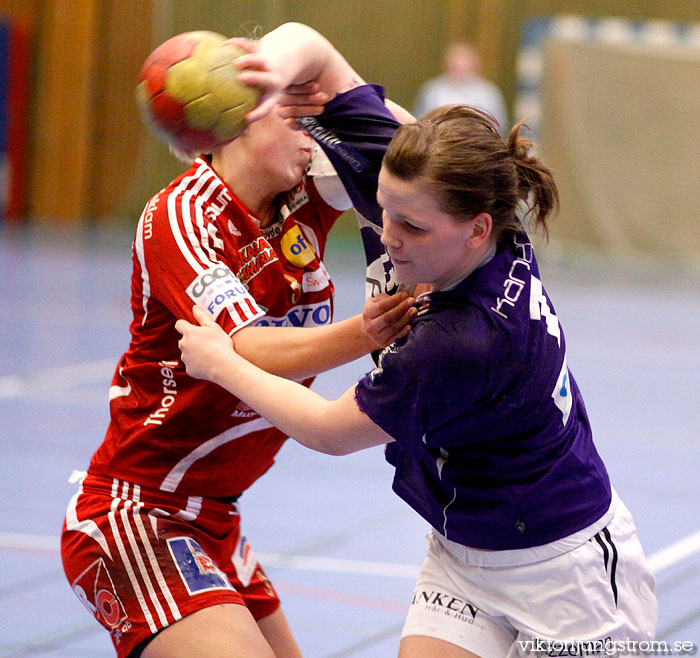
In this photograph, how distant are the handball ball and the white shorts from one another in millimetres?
1065

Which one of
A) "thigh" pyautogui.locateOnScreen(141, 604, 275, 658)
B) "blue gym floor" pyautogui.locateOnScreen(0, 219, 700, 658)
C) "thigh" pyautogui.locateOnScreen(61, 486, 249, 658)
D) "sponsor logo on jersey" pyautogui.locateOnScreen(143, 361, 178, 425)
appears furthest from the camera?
"blue gym floor" pyautogui.locateOnScreen(0, 219, 700, 658)

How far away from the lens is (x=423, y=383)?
2262 millimetres

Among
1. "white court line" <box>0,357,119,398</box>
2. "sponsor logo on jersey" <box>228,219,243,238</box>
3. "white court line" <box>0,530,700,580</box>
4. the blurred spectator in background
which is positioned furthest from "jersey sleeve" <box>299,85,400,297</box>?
the blurred spectator in background

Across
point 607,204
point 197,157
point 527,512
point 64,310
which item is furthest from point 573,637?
point 607,204

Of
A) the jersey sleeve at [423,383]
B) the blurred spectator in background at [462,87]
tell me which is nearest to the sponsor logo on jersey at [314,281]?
the jersey sleeve at [423,383]

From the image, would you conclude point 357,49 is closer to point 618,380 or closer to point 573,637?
point 618,380

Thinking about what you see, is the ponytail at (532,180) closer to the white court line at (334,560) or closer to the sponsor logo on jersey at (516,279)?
the sponsor logo on jersey at (516,279)

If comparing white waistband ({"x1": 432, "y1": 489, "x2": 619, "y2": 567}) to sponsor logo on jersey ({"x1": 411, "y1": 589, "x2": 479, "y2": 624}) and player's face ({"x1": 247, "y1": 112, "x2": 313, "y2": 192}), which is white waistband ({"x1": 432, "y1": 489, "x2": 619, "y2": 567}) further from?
player's face ({"x1": 247, "y1": 112, "x2": 313, "y2": 192})

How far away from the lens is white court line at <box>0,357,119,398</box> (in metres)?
7.83

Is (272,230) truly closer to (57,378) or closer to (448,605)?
(448,605)

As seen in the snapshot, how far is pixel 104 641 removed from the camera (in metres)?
4.05

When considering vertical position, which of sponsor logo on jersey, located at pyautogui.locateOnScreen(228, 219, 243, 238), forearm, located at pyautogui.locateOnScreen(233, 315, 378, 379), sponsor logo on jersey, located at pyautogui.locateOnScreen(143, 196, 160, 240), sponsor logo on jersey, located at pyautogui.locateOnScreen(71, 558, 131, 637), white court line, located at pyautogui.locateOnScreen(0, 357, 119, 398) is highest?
sponsor logo on jersey, located at pyautogui.locateOnScreen(143, 196, 160, 240)

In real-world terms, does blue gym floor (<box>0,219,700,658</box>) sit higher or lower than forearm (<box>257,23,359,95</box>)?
lower

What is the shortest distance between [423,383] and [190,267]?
27.5 inches
